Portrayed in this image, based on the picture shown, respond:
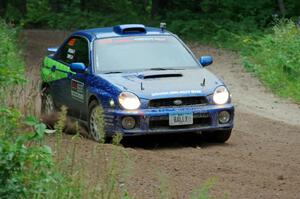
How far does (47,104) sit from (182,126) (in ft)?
11.2


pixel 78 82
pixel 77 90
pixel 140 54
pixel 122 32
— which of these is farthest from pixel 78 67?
pixel 122 32

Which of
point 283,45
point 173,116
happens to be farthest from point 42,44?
point 173,116

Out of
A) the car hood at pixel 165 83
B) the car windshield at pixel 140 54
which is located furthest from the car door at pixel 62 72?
the car hood at pixel 165 83

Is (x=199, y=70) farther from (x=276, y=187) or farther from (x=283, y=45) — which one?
(x=283, y=45)

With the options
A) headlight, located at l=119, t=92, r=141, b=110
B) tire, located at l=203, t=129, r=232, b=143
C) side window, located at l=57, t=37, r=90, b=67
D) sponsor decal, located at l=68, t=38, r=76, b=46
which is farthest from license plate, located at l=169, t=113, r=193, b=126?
sponsor decal, located at l=68, t=38, r=76, b=46

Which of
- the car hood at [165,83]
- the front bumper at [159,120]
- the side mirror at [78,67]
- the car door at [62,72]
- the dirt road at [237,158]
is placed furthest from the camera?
the car door at [62,72]

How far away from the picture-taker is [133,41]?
1281cm

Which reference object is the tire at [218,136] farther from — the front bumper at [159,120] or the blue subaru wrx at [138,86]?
the front bumper at [159,120]

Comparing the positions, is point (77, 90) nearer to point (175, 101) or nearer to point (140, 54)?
point (140, 54)

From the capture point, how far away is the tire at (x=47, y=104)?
45.7ft

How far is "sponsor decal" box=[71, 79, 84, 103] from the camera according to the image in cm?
1248

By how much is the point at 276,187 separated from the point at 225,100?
3122mm

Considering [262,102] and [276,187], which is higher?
[276,187]

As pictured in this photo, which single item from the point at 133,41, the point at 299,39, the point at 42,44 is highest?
the point at 133,41
